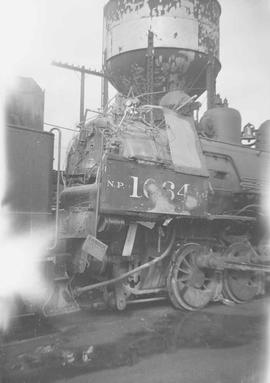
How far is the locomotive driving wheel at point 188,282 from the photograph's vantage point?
20.0ft

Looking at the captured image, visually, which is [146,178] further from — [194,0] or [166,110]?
[194,0]

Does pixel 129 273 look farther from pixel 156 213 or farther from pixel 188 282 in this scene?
pixel 188 282

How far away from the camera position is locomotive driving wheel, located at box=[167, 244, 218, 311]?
240 inches

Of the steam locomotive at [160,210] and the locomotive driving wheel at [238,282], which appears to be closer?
the steam locomotive at [160,210]

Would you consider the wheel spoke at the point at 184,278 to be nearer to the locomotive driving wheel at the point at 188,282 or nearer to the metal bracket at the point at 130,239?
the locomotive driving wheel at the point at 188,282

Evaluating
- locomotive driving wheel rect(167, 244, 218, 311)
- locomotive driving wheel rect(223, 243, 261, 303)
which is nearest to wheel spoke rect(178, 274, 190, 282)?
locomotive driving wheel rect(167, 244, 218, 311)

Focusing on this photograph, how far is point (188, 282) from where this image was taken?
20.6 ft

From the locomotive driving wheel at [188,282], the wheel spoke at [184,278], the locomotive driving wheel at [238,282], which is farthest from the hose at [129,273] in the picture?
the locomotive driving wheel at [238,282]

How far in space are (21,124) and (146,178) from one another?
180cm

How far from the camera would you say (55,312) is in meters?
4.89

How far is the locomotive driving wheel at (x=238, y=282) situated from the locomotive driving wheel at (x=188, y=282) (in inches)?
13.1

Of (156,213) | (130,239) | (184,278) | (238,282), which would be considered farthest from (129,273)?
(238,282)

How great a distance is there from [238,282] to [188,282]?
43.3 inches

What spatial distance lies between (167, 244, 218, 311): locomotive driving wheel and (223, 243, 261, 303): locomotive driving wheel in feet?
1.09
